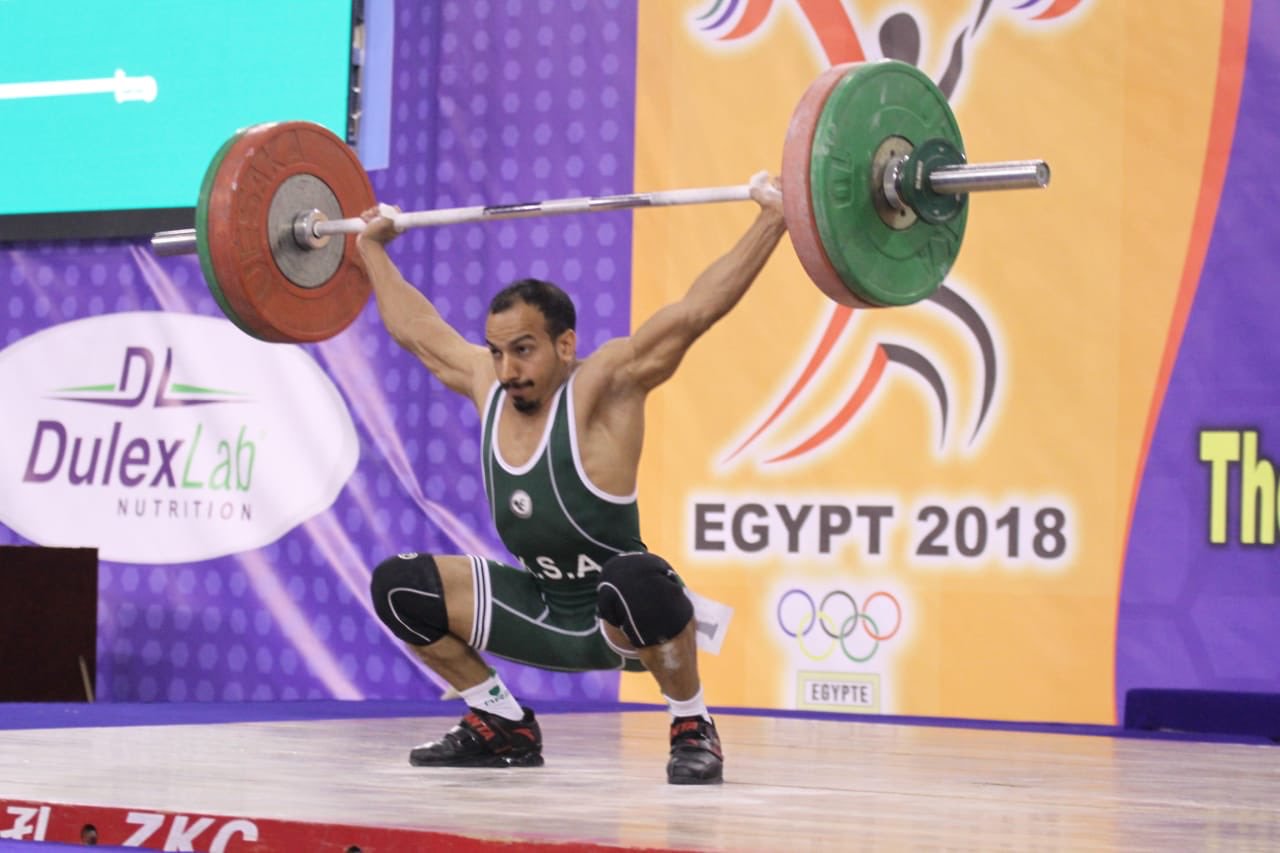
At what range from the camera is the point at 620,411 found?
319 cm

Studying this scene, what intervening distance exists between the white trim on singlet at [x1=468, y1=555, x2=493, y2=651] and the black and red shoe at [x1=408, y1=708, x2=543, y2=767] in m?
0.15

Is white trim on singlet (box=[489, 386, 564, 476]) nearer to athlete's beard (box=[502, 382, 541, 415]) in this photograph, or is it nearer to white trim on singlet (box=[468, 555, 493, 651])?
athlete's beard (box=[502, 382, 541, 415])

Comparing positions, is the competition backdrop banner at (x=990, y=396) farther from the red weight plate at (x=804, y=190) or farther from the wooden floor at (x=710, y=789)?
the red weight plate at (x=804, y=190)

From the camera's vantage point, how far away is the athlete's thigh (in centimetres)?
315

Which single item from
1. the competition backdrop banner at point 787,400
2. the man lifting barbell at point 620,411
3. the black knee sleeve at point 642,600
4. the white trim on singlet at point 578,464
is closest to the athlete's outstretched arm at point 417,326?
the man lifting barbell at point 620,411

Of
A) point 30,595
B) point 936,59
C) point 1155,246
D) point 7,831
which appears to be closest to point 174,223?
point 30,595

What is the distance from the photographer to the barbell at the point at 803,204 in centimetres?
302

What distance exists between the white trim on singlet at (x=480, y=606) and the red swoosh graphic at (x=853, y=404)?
6.81ft

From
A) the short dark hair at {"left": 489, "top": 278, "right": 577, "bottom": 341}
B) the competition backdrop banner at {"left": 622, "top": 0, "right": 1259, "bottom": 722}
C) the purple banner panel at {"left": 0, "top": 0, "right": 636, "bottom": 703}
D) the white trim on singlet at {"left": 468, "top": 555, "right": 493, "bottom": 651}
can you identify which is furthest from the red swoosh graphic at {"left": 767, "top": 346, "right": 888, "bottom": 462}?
the white trim on singlet at {"left": 468, "top": 555, "right": 493, "bottom": 651}

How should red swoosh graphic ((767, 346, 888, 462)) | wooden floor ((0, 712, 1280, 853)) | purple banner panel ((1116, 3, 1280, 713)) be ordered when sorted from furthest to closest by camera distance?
red swoosh graphic ((767, 346, 888, 462)) → purple banner panel ((1116, 3, 1280, 713)) → wooden floor ((0, 712, 1280, 853))

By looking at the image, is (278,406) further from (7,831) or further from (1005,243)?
(7,831)

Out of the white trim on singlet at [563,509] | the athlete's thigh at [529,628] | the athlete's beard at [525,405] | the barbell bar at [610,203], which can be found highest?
the barbell bar at [610,203]

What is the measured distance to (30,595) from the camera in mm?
5375

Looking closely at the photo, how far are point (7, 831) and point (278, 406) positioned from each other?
11.2ft
